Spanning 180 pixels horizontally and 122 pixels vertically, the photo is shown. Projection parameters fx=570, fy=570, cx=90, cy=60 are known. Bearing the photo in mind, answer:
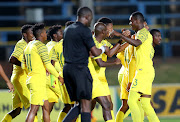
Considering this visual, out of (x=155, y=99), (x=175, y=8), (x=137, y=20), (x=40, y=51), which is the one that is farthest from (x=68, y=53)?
(x=175, y=8)

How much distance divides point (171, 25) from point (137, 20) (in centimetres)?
1557

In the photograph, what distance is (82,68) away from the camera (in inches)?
363

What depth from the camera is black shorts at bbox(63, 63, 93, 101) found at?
9195mm

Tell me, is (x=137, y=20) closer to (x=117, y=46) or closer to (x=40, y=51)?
(x=117, y=46)

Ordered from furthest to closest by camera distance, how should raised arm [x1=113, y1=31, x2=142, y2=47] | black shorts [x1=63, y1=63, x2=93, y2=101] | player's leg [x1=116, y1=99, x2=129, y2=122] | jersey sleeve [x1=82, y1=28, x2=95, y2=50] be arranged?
player's leg [x1=116, y1=99, x2=129, y2=122], raised arm [x1=113, y1=31, x2=142, y2=47], black shorts [x1=63, y1=63, x2=93, y2=101], jersey sleeve [x1=82, y1=28, x2=95, y2=50]

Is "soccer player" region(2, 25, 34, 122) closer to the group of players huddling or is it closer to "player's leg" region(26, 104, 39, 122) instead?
the group of players huddling

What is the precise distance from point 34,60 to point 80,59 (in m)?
1.27

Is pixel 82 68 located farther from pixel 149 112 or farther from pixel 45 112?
pixel 45 112

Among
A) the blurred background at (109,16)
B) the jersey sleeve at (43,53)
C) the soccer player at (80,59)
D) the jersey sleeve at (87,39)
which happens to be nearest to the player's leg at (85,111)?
the soccer player at (80,59)

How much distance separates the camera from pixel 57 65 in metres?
11.1

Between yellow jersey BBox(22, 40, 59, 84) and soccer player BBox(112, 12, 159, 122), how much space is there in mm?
1436

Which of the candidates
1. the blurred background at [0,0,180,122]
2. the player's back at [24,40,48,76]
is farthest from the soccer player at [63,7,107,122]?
the blurred background at [0,0,180,122]

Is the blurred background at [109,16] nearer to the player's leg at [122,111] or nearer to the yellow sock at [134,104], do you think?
the player's leg at [122,111]

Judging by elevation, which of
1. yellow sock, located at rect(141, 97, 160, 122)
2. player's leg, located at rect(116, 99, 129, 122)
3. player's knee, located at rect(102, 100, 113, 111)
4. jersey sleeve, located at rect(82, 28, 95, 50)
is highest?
jersey sleeve, located at rect(82, 28, 95, 50)
